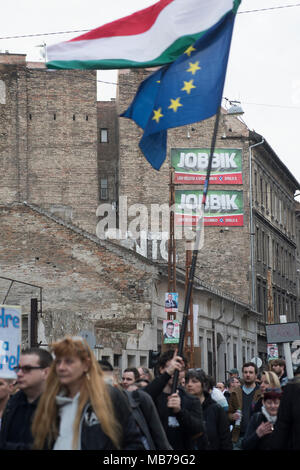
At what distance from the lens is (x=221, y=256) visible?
4972 cm

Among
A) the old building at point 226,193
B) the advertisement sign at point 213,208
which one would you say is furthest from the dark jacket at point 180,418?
the advertisement sign at point 213,208

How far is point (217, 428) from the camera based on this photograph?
8.81 meters

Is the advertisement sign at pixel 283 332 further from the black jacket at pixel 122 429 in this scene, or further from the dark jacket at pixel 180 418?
the black jacket at pixel 122 429

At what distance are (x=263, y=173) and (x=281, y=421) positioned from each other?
50511 mm

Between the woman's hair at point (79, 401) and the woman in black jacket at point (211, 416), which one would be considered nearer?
the woman's hair at point (79, 401)

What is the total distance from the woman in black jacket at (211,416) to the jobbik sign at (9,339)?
10.7 feet

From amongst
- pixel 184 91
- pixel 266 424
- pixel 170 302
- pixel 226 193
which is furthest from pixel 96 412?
pixel 226 193

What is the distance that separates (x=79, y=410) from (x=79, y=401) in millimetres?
50

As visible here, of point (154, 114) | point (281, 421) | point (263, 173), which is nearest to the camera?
point (281, 421)

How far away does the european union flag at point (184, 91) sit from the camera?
901cm

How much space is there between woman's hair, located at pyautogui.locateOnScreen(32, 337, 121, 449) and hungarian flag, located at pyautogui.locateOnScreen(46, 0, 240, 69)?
463 cm

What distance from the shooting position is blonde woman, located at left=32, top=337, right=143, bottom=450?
5.17m
